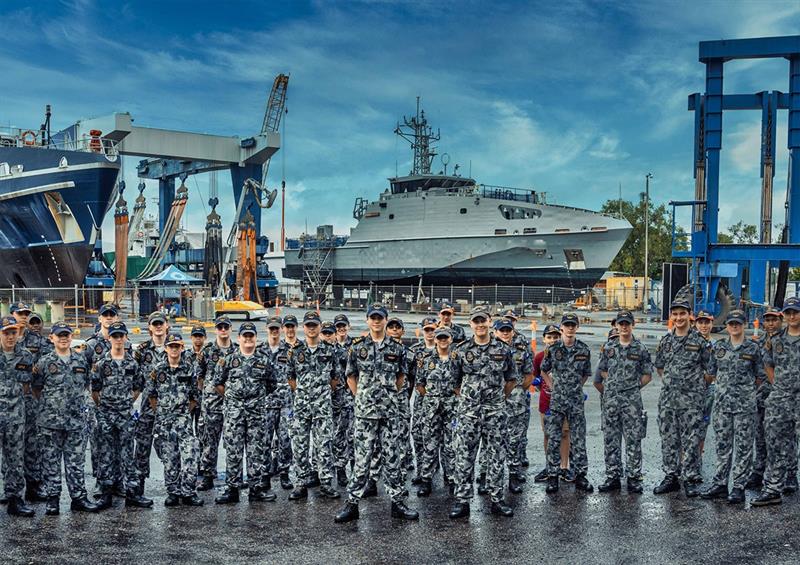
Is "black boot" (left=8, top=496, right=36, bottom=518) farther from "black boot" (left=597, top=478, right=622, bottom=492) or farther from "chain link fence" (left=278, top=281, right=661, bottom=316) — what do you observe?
"chain link fence" (left=278, top=281, right=661, bottom=316)

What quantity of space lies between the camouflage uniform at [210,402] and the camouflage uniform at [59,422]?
1.06 m

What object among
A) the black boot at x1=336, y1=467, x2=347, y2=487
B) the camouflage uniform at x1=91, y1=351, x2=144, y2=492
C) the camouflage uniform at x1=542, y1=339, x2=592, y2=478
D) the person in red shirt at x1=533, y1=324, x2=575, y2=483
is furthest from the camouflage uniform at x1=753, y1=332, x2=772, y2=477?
the camouflage uniform at x1=91, y1=351, x2=144, y2=492

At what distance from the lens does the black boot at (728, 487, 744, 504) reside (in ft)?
21.6

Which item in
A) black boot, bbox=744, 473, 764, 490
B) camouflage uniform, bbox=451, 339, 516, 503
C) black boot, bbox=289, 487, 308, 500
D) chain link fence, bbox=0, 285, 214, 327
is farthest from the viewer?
chain link fence, bbox=0, 285, 214, 327

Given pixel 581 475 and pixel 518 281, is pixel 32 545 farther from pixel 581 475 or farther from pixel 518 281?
pixel 518 281

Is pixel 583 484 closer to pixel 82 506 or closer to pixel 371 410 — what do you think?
pixel 371 410

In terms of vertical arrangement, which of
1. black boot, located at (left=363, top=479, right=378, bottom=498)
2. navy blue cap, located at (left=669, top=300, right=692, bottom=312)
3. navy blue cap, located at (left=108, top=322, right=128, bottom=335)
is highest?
navy blue cap, located at (left=669, top=300, right=692, bottom=312)

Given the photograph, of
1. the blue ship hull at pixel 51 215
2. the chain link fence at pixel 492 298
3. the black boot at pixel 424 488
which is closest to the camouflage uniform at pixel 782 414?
the black boot at pixel 424 488

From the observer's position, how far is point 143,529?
19.5 ft

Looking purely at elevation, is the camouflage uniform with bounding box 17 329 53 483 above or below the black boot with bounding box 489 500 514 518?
above

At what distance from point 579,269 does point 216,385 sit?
3701cm

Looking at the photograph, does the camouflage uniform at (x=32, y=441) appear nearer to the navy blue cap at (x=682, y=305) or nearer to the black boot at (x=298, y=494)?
the black boot at (x=298, y=494)

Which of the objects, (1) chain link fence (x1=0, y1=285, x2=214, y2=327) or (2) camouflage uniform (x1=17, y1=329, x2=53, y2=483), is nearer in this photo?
(2) camouflage uniform (x1=17, y1=329, x2=53, y2=483)

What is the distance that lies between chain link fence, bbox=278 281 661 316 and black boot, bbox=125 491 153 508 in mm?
27786
